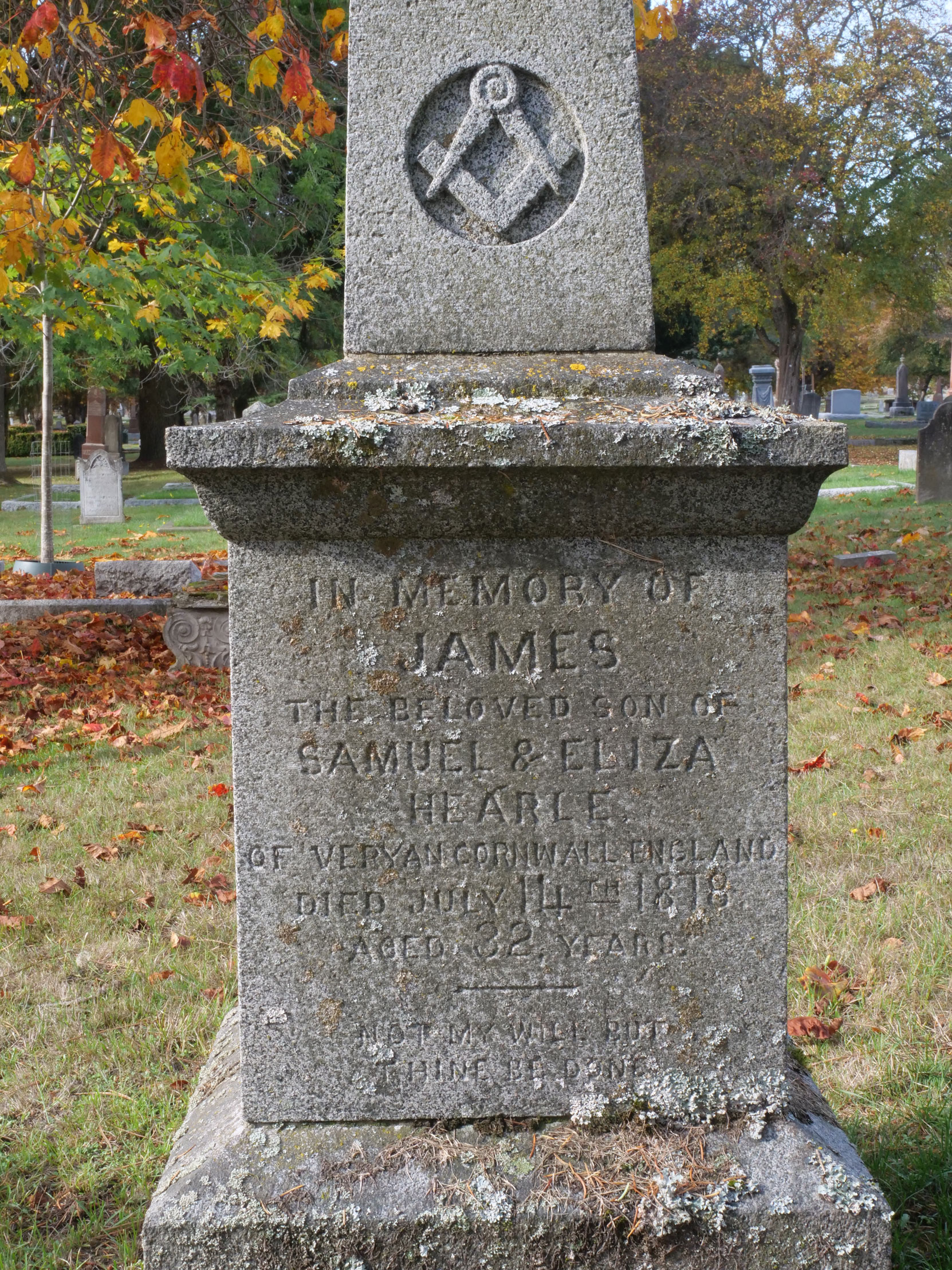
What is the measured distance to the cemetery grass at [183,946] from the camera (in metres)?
2.75

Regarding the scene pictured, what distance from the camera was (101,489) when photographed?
1806cm

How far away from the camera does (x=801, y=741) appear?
18.8 feet

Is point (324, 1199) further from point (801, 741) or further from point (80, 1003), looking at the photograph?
point (801, 741)

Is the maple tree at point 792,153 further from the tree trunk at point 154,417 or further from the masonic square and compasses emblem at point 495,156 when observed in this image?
the masonic square and compasses emblem at point 495,156

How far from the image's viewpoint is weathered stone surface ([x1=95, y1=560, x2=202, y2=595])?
32.7 feet

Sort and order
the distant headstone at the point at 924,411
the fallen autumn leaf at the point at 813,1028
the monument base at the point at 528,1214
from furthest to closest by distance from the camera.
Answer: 1. the distant headstone at the point at 924,411
2. the fallen autumn leaf at the point at 813,1028
3. the monument base at the point at 528,1214

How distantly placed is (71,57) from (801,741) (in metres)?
5.62

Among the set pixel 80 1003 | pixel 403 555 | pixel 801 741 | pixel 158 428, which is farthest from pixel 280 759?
pixel 158 428

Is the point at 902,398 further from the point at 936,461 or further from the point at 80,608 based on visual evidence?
the point at 80,608

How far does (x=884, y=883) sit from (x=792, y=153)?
24694 millimetres

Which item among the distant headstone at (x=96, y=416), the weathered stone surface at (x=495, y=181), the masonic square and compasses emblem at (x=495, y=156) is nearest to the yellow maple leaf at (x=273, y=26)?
the weathered stone surface at (x=495, y=181)

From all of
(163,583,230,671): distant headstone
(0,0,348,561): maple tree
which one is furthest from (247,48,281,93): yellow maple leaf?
(163,583,230,671): distant headstone

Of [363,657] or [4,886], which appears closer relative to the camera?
[363,657]

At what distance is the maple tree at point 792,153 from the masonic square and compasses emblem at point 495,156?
25.1 m
